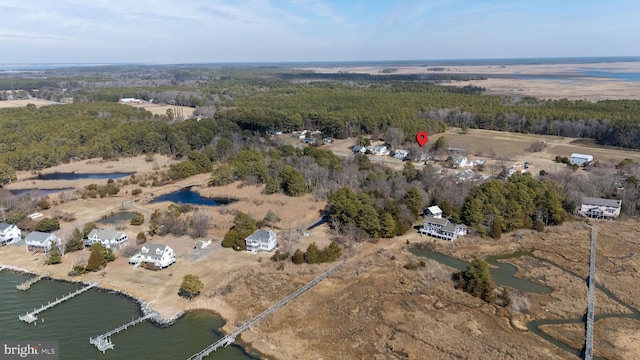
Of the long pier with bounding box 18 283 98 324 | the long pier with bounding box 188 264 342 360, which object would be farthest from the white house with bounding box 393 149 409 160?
the long pier with bounding box 18 283 98 324

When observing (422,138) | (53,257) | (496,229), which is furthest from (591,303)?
(422,138)

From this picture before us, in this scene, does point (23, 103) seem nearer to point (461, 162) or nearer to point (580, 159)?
point (461, 162)

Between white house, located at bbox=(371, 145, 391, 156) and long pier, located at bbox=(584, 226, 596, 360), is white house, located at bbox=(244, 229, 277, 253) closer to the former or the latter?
long pier, located at bbox=(584, 226, 596, 360)

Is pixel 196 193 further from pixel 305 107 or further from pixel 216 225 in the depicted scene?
pixel 305 107

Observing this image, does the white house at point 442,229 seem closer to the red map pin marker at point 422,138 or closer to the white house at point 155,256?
the white house at point 155,256

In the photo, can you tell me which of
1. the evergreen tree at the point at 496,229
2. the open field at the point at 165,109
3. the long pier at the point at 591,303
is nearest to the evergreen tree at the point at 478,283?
the long pier at the point at 591,303
